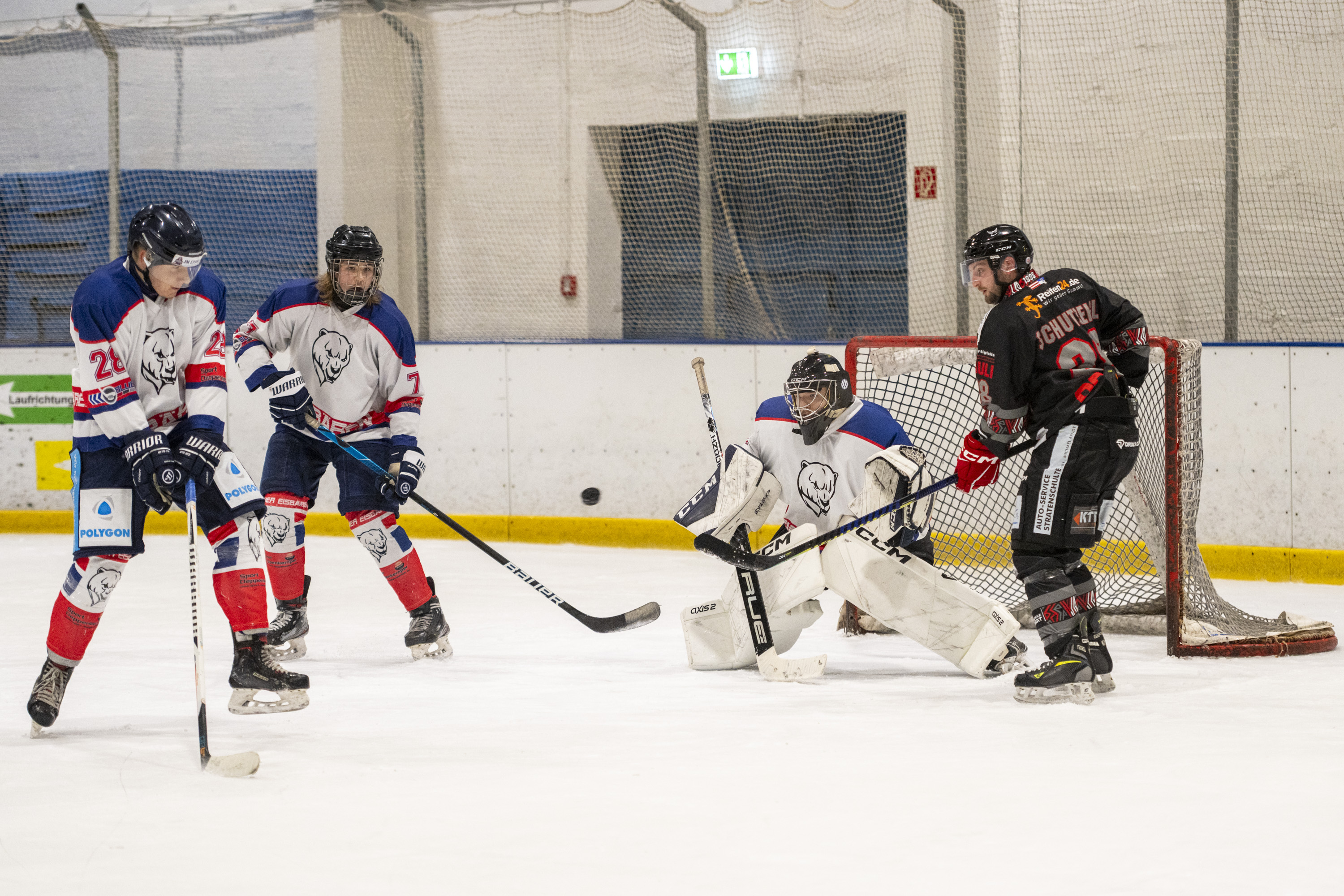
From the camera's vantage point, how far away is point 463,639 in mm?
4043

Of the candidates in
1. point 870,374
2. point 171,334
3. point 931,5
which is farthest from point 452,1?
point 171,334

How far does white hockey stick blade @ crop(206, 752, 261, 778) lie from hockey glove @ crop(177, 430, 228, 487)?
62 centimetres

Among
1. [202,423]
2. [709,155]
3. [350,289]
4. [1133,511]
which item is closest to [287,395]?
[350,289]

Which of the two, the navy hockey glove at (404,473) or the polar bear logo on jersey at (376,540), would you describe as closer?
the navy hockey glove at (404,473)

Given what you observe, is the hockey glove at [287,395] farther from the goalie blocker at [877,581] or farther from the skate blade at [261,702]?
the goalie blocker at [877,581]

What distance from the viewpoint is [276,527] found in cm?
374

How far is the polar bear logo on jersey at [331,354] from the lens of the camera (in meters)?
3.73

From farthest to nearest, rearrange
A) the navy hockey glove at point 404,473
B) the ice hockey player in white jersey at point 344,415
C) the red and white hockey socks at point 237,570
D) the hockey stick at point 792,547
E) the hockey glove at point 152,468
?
1. the ice hockey player in white jersey at point 344,415
2. the navy hockey glove at point 404,473
3. the hockey stick at point 792,547
4. the red and white hockey socks at point 237,570
5. the hockey glove at point 152,468

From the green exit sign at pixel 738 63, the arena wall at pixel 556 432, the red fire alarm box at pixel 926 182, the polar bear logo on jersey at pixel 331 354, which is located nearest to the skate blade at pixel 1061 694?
the polar bear logo on jersey at pixel 331 354

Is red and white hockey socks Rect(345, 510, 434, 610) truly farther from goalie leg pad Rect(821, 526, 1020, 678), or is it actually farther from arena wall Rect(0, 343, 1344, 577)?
arena wall Rect(0, 343, 1344, 577)

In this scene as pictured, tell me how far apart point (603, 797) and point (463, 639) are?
1712mm

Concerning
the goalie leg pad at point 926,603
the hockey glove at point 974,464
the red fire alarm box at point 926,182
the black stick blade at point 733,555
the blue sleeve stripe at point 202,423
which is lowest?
the goalie leg pad at point 926,603

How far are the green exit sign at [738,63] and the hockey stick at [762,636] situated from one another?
10.7 feet

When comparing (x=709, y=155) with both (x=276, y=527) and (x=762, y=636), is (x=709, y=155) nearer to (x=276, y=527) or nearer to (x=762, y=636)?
(x=276, y=527)
